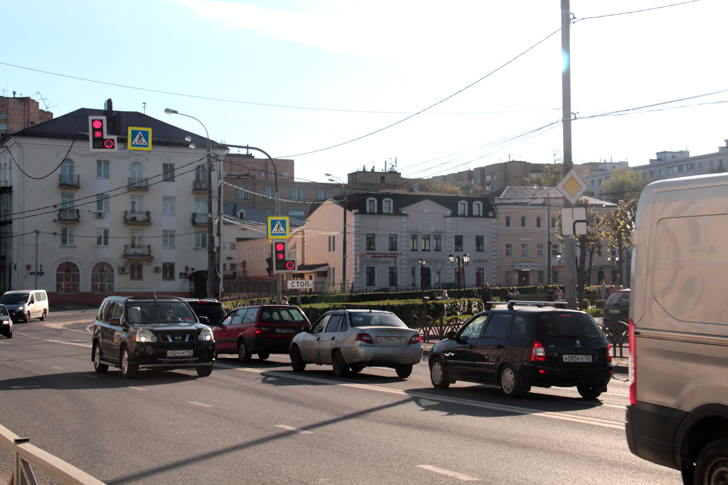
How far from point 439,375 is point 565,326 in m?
2.88

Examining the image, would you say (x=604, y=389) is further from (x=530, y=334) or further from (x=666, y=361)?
(x=666, y=361)

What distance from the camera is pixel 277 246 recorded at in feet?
90.3

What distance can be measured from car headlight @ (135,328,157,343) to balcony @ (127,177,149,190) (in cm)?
5716

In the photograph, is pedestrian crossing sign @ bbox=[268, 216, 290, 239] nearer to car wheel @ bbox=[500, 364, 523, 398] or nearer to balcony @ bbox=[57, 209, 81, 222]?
car wheel @ bbox=[500, 364, 523, 398]

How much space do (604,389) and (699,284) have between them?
24.0 feet

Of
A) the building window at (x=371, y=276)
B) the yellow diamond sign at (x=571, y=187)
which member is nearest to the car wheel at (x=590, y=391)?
the yellow diamond sign at (x=571, y=187)

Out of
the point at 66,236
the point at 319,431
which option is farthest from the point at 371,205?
the point at 319,431

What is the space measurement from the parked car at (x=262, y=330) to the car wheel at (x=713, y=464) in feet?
51.1

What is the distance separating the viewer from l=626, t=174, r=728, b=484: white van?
5141mm

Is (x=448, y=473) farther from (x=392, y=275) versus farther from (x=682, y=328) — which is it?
(x=392, y=275)

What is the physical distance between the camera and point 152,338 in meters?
15.7

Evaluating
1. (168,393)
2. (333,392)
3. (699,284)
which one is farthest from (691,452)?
(168,393)

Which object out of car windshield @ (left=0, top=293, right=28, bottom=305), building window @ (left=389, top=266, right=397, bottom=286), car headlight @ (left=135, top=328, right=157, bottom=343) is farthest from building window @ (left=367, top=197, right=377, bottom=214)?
car headlight @ (left=135, top=328, right=157, bottom=343)

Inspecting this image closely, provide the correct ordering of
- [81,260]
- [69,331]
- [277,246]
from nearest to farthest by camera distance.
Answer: [277,246] → [69,331] → [81,260]
